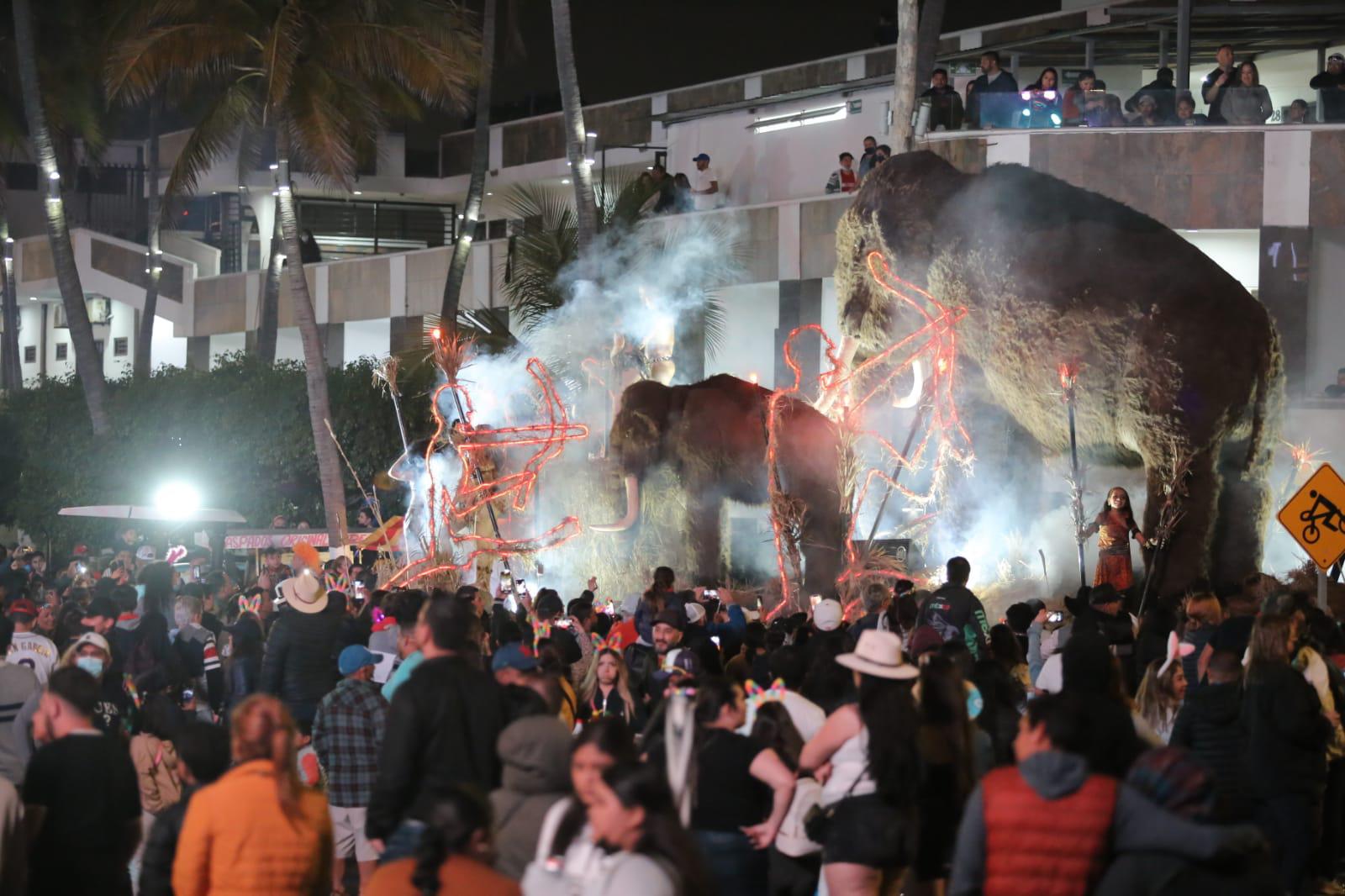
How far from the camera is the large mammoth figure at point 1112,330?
54.4ft

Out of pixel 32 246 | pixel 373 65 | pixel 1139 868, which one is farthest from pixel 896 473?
pixel 32 246

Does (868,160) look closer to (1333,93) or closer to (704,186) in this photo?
(1333,93)

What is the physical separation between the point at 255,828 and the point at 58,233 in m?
27.3

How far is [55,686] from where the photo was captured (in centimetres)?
657

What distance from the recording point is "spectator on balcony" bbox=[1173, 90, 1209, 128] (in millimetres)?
21703

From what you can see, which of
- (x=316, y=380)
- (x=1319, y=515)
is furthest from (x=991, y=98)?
(x=1319, y=515)

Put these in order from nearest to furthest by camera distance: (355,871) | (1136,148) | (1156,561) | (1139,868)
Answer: (1139,868) < (355,871) < (1156,561) < (1136,148)

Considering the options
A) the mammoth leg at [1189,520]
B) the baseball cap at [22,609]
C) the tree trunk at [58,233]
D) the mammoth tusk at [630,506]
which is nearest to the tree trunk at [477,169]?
the tree trunk at [58,233]

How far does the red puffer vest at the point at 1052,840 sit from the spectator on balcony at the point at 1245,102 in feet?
59.2

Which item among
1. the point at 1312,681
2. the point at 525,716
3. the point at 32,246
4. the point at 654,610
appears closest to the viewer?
the point at 525,716

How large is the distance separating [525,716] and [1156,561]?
11.3 metres

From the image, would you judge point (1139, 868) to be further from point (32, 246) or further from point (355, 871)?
point (32, 246)

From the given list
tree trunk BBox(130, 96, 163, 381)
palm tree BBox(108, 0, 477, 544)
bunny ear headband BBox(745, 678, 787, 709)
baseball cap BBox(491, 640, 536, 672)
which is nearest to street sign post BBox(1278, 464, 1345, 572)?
bunny ear headband BBox(745, 678, 787, 709)

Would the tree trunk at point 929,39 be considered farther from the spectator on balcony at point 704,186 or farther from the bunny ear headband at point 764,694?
the bunny ear headband at point 764,694
